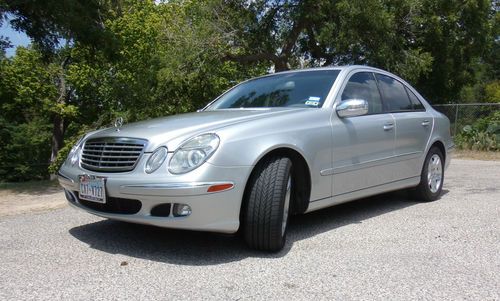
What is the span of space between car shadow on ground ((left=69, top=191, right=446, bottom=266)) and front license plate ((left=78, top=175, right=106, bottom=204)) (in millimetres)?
477

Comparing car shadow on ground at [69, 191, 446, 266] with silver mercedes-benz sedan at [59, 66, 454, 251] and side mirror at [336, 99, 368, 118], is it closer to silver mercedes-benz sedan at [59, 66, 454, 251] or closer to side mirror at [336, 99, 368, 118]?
silver mercedes-benz sedan at [59, 66, 454, 251]

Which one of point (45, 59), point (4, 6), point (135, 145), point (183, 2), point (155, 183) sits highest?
point (183, 2)

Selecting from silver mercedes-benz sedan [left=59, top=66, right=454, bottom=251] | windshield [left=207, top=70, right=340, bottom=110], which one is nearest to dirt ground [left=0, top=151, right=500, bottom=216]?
silver mercedes-benz sedan [left=59, top=66, right=454, bottom=251]

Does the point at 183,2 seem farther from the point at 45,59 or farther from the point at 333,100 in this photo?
the point at 333,100

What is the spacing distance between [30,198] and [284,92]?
4711 millimetres

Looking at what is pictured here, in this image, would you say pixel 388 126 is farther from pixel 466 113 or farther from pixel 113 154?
pixel 466 113

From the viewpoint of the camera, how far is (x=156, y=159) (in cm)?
384

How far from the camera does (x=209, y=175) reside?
3.73m

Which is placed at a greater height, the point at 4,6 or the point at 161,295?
the point at 4,6

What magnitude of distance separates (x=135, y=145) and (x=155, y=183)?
439 mm

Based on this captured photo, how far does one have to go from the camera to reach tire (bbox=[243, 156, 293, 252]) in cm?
394

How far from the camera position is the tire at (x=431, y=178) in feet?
20.2

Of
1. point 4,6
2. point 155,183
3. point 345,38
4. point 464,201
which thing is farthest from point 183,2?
point 155,183

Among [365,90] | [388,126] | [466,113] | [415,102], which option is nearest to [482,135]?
[466,113]
